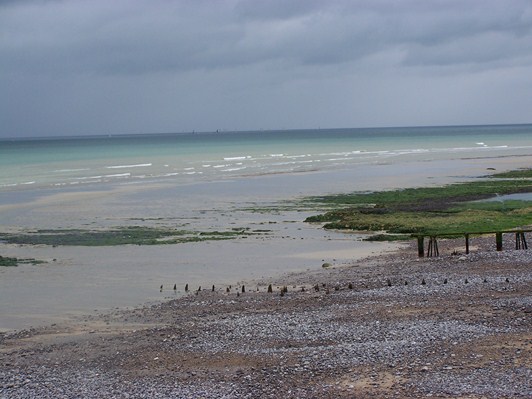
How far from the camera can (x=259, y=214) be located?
40.9m

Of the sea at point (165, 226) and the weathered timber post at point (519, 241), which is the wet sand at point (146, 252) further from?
the weathered timber post at point (519, 241)

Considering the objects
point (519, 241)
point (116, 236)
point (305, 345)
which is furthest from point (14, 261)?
point (519, 241)

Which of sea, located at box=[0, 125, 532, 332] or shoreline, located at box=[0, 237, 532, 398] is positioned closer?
shoreline, located at box=[0, 237, 532, 398]

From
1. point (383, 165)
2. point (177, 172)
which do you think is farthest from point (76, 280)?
point (383, 165)

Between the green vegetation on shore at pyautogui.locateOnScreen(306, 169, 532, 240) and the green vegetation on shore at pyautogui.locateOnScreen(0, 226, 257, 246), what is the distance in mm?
5852

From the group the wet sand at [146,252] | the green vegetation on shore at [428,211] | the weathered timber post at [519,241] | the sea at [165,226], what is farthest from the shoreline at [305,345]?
the green vegetation on shore at [428,211]

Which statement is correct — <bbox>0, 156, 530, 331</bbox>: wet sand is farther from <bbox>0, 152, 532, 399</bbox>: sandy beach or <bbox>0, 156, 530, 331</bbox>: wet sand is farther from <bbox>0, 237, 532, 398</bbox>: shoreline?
<bbox>0, 237, 532, 398</bbox>: shoreline

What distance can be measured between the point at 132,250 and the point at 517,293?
1629cm

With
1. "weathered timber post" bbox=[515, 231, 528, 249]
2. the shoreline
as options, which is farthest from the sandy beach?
"weathered timber post" bbox=[515, 231, 528, 249]

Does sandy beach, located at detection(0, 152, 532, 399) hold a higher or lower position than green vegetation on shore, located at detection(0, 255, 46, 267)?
lower

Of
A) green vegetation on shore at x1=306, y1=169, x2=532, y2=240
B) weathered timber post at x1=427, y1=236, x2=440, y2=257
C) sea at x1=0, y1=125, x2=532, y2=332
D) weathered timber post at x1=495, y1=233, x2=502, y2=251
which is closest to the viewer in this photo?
sea at x1=0, y1=125, x2=532, y2=332

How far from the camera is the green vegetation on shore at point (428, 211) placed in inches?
1304

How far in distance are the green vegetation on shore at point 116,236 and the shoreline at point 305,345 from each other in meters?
11.3

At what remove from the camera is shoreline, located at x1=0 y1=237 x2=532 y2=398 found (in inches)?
476
